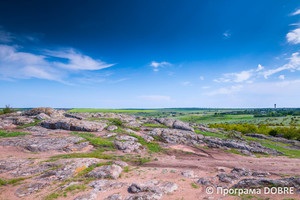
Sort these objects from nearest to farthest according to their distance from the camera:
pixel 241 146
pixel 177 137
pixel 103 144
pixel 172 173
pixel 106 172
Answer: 1. pixel 106 172
2. pixel 172 173
3. pixel 103 144
4. pixel 241 146
5. pixel 177 137

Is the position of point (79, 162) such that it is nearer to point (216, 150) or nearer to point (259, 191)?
point (259, 191)

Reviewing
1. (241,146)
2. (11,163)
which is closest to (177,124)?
(241,146)

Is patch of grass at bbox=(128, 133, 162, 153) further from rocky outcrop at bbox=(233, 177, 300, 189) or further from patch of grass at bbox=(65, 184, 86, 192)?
rocky outcrop at bbox=(233, 177, 300, 189)

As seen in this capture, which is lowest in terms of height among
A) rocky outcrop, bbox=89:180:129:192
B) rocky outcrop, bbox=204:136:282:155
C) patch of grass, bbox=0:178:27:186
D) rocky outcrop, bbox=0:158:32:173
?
rocky outcrop, bbox=204:136:282:155

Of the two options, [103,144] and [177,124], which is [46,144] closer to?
[103,144]

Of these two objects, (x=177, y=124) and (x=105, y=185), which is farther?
(x=177, y=124)

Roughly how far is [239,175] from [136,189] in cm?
1385

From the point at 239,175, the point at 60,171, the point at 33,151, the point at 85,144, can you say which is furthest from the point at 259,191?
the point at 33,151

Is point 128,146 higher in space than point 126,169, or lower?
higher

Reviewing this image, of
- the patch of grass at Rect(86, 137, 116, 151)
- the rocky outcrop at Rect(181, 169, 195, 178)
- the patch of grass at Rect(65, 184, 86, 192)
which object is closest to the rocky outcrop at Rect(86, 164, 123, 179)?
the patch of grass at Rect(65, 184, 86, 192)

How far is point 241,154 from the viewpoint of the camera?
2939cm

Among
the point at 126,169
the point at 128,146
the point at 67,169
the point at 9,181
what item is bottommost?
the point at 126,169

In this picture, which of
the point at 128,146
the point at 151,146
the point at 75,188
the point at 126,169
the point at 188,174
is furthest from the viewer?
the point at 151,146

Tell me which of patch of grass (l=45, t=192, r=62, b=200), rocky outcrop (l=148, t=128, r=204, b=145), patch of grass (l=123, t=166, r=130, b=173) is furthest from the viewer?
rocky outcrop (l=148, t=128, r=204, b=145)
